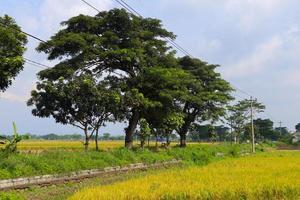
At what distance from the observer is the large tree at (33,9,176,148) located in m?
35.3

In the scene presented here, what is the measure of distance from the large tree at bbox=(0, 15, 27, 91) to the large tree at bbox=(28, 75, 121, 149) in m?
6.46

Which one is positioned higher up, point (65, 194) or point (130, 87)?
point (130, 87)

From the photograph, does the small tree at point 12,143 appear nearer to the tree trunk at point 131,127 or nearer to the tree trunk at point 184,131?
the tree trunk at point 131,127

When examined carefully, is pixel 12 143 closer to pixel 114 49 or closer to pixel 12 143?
pixel 12 143

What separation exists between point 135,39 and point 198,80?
777 inches

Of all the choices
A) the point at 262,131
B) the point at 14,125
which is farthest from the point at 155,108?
the point at 262,131

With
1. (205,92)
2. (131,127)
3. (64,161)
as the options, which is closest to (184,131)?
(205,92)

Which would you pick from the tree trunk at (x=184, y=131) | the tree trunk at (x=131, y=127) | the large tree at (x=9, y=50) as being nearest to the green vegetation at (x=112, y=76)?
the tree trunk at (x=131, y=127)

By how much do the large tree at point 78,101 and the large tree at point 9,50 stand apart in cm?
646

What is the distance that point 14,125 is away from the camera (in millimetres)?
23969

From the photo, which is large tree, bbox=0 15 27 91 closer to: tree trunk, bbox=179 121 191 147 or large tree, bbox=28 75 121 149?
large tree, bbox=28 75 121 149

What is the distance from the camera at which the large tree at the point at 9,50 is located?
24875 mm

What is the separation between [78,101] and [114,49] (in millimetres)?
Result: 5810

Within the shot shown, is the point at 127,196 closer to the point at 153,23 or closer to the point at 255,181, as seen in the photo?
the point at 255,181
